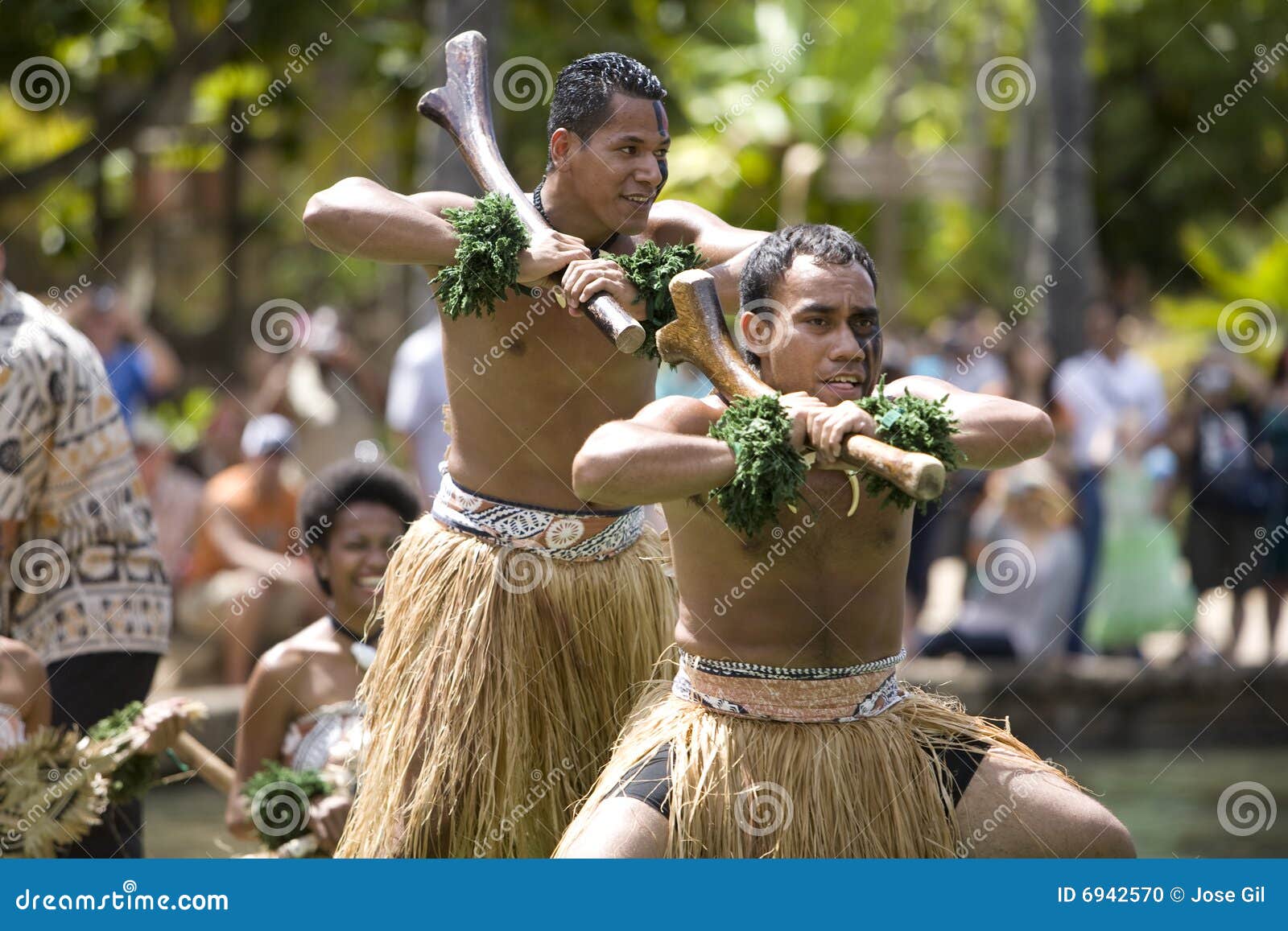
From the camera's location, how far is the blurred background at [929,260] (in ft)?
25.8

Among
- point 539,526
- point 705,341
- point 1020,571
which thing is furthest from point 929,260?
point 705,341

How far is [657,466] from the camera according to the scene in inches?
115

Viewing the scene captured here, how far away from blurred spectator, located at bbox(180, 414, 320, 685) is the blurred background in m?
0.08

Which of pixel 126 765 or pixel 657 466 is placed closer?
pixel 657 466

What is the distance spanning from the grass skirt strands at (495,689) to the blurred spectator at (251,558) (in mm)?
3094

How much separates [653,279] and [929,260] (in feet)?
57.5

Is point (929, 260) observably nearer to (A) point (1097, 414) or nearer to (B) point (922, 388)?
(A) point (1097, 414)

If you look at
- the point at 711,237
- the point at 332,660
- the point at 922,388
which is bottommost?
the point at 332,660

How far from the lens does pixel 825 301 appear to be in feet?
10.1

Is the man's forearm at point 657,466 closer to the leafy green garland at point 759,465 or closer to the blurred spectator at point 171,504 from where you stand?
the leafy green garland at point 759,465

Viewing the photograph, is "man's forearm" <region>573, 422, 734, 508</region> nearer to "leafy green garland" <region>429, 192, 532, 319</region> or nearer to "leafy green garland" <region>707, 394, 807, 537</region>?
"leafy green garland" <region>707, 394, 807, 537</region>

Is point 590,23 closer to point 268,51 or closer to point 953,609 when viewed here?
point 268,51

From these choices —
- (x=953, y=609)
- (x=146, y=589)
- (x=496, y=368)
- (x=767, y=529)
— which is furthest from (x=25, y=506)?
(x=953, y=609)

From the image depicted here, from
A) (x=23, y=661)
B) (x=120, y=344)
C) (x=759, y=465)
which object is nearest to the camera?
(x=759, y=465)
